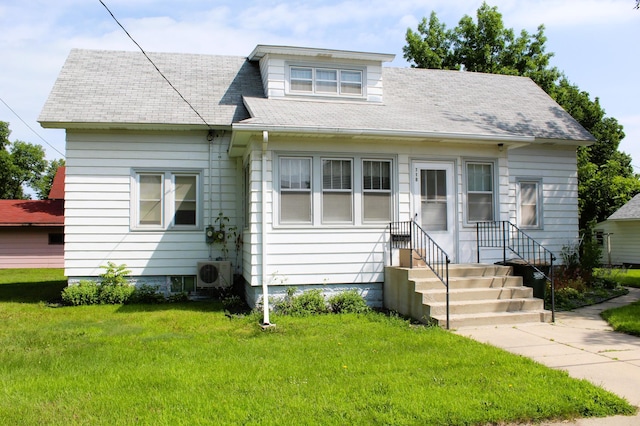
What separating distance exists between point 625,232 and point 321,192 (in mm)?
23294

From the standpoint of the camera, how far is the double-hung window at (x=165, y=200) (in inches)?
437

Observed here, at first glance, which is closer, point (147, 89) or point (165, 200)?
point (165, 200)

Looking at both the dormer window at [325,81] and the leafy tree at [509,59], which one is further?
the leafy tree at [509,59]

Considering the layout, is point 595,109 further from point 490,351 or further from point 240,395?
point 240,395

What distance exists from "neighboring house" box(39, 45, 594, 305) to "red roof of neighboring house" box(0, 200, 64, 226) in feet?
34.8

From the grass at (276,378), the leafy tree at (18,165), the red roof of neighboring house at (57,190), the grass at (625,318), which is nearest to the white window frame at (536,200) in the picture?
the grass at (625,318)

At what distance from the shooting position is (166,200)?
36.7 ft

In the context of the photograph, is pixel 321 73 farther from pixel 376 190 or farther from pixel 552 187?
pixel 552 187

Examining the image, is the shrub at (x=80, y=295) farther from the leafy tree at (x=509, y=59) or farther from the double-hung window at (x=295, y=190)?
the leafy tree at (x=509, y=59)

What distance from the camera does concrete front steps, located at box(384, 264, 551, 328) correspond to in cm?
793

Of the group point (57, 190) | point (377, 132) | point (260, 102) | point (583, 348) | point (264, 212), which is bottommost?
point (583, 348)

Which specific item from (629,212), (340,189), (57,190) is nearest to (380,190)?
(340,189)

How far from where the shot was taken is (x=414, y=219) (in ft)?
32.7

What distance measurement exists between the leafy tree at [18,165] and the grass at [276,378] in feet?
127
